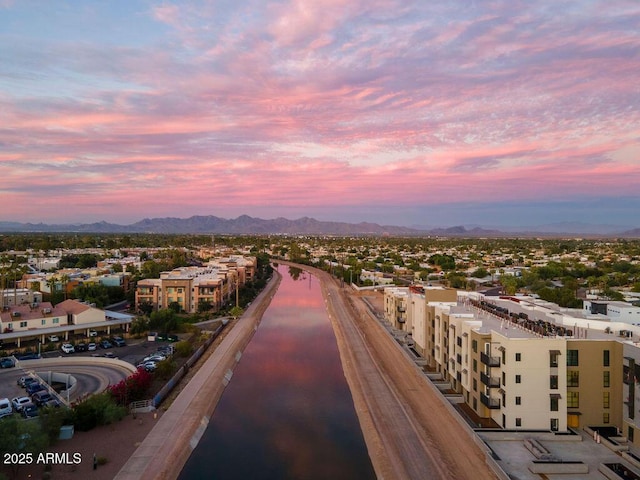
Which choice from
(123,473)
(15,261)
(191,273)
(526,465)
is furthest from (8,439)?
(15,261)

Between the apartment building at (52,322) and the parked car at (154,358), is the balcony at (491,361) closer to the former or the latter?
the parked car at (154,358)

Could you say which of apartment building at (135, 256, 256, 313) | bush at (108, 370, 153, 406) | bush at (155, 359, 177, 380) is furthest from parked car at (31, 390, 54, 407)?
apartment building at (135, 256, 256, 313)

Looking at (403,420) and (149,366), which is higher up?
(149,366)

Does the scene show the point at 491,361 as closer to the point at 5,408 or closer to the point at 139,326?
the point at 5,408

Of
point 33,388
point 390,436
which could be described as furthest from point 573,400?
point 33,388

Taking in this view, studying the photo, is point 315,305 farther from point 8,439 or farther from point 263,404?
point 8,439

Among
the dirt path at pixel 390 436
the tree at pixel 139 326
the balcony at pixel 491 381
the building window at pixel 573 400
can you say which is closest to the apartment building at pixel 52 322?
the tree at pixel 139 326
